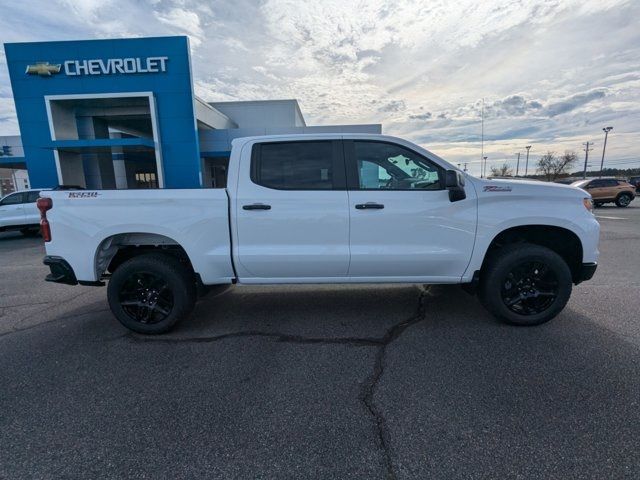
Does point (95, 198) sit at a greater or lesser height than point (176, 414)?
greater

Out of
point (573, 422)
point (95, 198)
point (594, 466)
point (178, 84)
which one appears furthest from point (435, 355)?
point (178, 84)

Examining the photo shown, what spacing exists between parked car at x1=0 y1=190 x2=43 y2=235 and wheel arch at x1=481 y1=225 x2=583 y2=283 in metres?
13.8

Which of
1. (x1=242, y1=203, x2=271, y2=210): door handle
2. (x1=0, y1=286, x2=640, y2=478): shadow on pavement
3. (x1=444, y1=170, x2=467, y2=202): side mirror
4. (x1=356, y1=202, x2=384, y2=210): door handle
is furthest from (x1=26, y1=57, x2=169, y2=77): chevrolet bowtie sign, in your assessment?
(x1=444, y1=170, x2=467, y2=202): side mirror

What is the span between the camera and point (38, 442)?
224 cm

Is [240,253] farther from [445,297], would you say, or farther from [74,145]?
[74,145]

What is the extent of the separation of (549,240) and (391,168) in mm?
2077

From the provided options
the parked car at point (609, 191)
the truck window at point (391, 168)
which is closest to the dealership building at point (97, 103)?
the truck window at point (391, 168)

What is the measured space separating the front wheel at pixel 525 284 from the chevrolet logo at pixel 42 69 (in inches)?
930

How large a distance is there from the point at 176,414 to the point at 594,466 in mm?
2660

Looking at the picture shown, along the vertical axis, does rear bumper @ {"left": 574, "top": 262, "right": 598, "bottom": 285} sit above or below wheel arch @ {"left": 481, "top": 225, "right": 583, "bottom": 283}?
below

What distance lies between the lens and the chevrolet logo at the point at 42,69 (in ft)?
59.7

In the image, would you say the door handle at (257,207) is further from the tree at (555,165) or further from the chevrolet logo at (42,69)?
the tree at (555,165)

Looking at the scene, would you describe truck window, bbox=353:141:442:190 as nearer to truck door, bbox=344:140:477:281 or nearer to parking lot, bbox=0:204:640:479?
truck door, bbox=344:140:477:281

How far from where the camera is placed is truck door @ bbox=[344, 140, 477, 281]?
354cm
